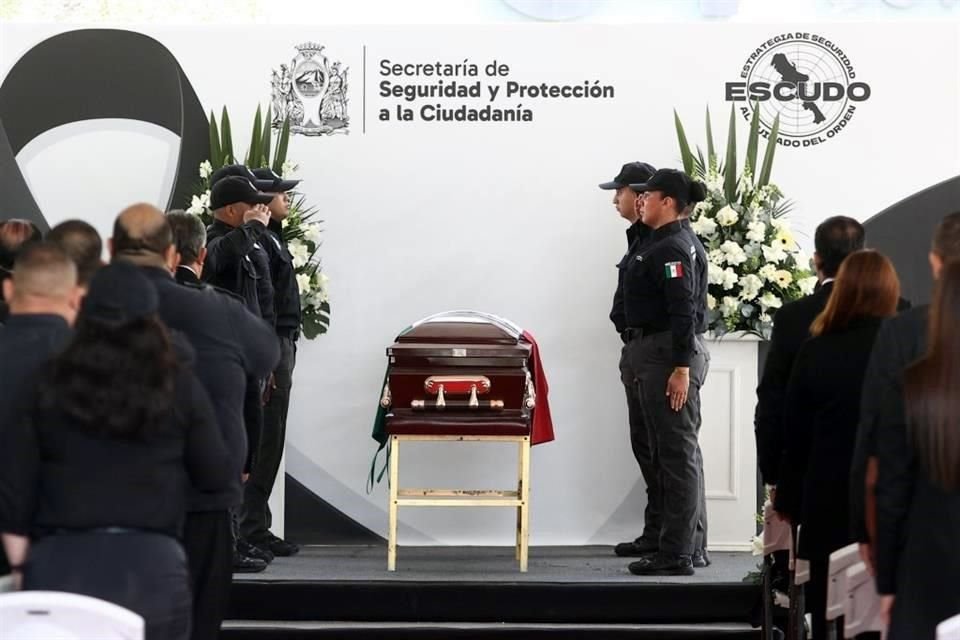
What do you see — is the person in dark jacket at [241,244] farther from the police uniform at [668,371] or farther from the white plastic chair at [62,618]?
the white plastic chair at [62,618]

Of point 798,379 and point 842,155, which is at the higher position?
point 842,155

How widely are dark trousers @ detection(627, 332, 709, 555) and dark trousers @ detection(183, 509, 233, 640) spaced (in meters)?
2.81

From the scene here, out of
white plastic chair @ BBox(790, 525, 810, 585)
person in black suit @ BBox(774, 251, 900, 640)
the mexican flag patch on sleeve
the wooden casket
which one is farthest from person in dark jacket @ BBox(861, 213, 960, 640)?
the wooden casket

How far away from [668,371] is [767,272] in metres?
0.81

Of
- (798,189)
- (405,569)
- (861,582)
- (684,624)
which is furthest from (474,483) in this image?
(861,582)

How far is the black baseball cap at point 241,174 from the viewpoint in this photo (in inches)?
259

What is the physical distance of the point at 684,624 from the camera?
6.06 m

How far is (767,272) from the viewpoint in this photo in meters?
6.73

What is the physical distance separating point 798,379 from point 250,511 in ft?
10.4

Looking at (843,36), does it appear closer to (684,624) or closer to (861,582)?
(684,624)

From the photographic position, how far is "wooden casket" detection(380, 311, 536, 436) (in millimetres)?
6352

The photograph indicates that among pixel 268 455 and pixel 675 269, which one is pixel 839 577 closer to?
pixel 675 269

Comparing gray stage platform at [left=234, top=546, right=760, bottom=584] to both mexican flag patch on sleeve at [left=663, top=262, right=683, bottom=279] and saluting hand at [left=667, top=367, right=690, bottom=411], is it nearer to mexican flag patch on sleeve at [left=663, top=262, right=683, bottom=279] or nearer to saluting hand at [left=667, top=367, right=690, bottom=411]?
saluting hand at [left=667, top=367, right=690, bottom=411]

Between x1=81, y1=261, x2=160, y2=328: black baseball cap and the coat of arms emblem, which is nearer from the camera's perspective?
x1=81, y1=261, x2=160, y2=328: black baseball cap
